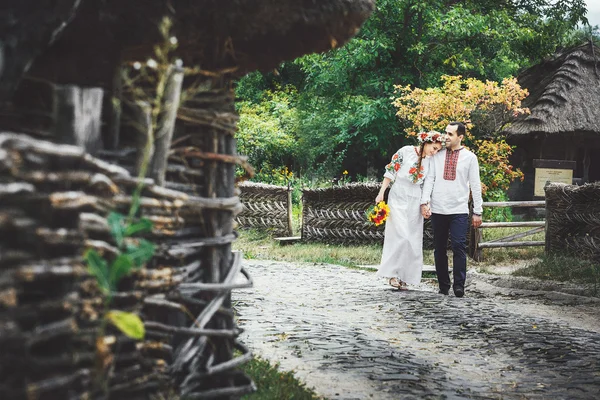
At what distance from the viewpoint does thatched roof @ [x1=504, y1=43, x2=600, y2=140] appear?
62.1ft

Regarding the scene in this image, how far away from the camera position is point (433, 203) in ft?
27.6

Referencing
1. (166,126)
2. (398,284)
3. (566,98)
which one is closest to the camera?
(166,126)

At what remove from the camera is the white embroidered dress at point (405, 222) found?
8633 millimetres

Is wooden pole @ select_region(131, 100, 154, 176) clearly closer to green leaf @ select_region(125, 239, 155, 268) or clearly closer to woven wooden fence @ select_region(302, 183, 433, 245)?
green leaf @ select_region(125, 239, 155, 268)

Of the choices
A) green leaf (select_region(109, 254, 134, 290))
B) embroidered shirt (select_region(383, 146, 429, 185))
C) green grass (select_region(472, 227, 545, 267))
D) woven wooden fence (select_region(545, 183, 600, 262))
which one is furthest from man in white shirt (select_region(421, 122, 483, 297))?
green leaf (select_region(109, 254, 134, 290))

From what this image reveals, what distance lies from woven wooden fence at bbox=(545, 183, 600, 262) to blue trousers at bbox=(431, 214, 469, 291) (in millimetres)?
3085

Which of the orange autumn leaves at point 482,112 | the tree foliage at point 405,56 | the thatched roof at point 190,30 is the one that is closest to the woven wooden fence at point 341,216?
the orange autumn leaves at point 482,112

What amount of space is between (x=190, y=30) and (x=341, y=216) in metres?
12.0

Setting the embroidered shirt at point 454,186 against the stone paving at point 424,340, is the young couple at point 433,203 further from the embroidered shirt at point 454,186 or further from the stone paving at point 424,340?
the stone paving at point 424,340

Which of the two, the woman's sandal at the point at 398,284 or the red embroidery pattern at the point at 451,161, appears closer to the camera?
the red embroidery pattern at the point at 451,161

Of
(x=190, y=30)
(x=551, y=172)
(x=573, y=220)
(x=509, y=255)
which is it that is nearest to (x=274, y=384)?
(x=190, y=30)

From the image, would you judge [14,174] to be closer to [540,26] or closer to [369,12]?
[369,12]

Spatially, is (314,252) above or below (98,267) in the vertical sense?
below

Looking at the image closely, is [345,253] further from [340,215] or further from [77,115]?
[77,115]
